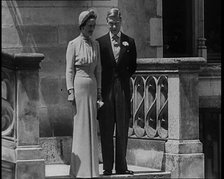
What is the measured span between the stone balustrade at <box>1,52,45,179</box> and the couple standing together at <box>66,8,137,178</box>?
52 cm

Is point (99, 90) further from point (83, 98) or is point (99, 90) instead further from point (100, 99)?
point (83, 98)

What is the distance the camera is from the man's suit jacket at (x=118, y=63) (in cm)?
1588

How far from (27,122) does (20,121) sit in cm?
11

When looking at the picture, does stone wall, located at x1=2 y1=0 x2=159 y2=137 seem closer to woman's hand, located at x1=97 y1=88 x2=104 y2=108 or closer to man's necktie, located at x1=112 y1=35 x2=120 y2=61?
man's necktie, located at x1=112 y1=35 x2=120 y2=61

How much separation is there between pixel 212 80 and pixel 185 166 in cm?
327

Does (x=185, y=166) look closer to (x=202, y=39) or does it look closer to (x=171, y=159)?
(x=171, y=159)

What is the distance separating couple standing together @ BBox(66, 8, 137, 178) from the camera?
50.6 feet

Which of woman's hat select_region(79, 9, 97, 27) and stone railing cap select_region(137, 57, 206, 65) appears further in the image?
stone railing cap select_region(137, 57, 206, 65)

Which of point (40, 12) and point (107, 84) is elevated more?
point (40, 12)

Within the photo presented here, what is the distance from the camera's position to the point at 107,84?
15984mm

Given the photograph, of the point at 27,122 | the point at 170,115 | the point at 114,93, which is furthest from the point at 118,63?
the point at 27,122

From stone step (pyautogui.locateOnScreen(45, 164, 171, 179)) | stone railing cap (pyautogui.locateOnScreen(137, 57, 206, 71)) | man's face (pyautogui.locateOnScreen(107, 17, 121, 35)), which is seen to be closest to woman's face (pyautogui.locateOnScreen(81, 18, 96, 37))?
man's face (pyautogui.locateOnScreen(107, 17, 121, 35))

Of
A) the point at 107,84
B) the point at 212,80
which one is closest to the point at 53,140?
the point at 107,84

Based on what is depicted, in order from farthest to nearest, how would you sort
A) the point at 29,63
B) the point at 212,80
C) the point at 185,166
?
the point at 212,80 → the point at 185,166 → the point at 29,63
